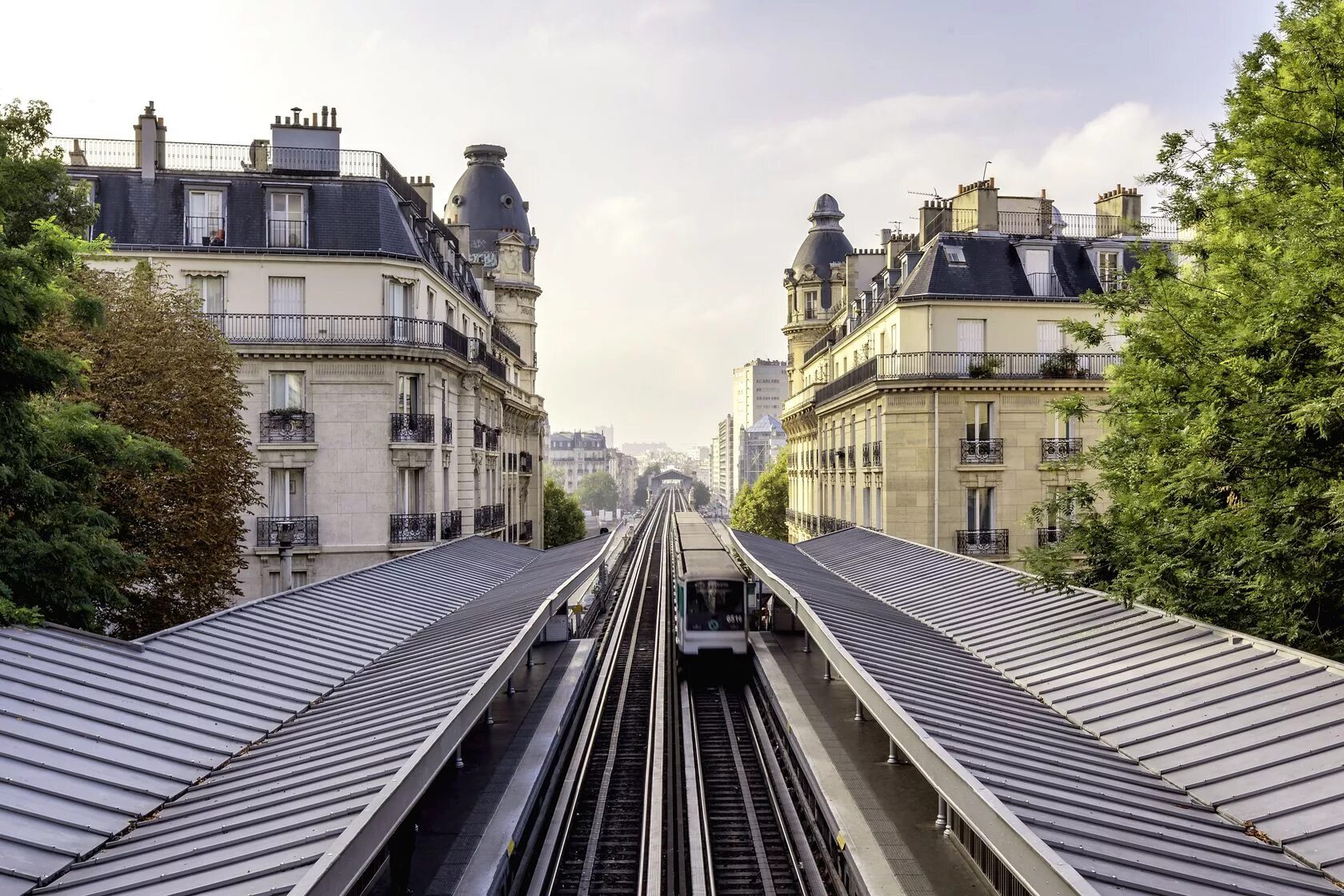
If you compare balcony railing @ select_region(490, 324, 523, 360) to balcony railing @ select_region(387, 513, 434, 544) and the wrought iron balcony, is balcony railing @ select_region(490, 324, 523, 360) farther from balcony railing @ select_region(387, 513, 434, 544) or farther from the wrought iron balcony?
the wrought iron balcony

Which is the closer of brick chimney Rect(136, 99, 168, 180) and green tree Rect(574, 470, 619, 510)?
brick chimney Rect(136, 99, 168, 180)

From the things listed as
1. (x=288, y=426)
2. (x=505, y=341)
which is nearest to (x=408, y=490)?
(x=288, y=426)

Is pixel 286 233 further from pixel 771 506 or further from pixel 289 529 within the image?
pixel 771 506

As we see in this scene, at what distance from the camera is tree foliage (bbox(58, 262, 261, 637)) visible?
19.5 meters

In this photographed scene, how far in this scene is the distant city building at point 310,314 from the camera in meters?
30.4

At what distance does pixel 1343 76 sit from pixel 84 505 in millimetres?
21324

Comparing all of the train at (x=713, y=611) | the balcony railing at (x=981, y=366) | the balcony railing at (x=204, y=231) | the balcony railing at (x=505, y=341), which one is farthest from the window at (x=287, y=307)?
the balcony railing at (x=981, y=366)

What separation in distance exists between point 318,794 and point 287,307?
2552cm

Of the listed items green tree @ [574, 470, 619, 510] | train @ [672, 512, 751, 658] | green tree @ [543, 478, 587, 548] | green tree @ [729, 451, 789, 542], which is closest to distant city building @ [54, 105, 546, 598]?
train @ [672, 512, 751, 658]

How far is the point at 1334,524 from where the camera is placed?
1298 centimetres

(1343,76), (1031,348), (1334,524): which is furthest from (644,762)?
(1031,348)

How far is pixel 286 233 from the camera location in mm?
30984

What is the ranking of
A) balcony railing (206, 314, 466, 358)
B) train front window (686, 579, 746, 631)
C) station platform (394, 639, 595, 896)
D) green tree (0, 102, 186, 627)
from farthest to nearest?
balcony railing (206, 314, 466, 358), train front window (686, 579, 746, 631), green tree (0, 102, 186, 627), station platform (394, 639, 595, 896)

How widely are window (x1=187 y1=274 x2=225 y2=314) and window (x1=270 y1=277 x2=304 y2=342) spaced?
1539 mm
